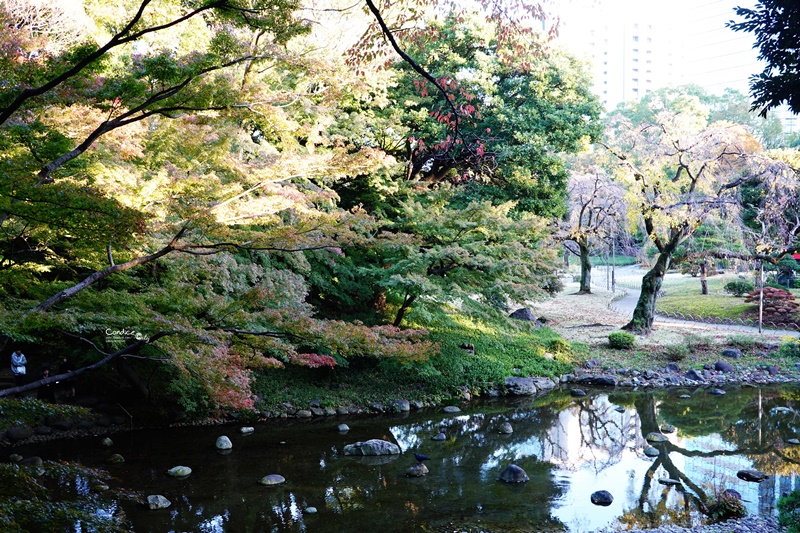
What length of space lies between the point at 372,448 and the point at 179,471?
103 inches

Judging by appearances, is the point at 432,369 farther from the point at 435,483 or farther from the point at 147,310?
the point at 147,310

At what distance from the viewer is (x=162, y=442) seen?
27.6ft

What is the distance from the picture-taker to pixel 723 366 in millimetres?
12656

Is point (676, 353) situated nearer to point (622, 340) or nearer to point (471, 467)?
point (622, 340)

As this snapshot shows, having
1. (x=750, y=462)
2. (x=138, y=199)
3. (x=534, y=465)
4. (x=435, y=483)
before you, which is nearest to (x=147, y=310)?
(x=138, y=199)

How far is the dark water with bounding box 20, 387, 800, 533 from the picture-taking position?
19.7 feet


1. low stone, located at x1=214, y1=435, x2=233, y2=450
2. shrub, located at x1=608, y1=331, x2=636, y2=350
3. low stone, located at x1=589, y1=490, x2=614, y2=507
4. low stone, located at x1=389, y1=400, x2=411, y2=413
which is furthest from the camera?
shrub, located at x1=608, y1=331, x2=636, y2=350

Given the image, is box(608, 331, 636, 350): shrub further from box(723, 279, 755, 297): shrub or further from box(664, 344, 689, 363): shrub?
box(723, 279, 755, 297): shrub

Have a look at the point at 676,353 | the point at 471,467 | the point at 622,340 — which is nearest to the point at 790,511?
the point at 471,467

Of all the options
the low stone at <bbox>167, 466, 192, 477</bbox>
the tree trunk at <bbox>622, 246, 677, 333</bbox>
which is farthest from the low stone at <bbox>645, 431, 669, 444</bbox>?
the tree trunk at <bbox>622, 246, 677, 333</bbox>

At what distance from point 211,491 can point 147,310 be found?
7.86 feet

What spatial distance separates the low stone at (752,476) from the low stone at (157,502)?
7.08m

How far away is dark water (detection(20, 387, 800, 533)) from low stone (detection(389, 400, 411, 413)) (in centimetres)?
26

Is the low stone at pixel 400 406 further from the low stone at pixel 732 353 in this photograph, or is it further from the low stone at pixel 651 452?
the low stone at pixel 732 353
